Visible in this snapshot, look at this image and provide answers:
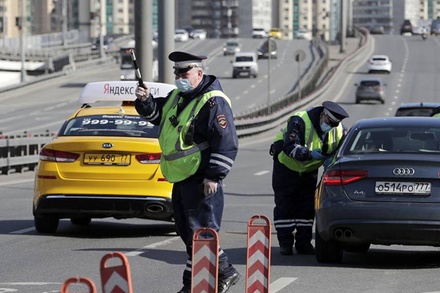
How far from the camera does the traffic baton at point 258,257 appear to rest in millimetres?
8578

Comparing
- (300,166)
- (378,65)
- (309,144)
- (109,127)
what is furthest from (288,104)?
(309,144)

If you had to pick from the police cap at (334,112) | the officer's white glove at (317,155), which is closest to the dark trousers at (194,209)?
the police cap at (334,112)

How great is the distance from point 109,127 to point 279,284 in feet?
14.7

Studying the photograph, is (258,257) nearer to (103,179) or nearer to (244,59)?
(103,179)

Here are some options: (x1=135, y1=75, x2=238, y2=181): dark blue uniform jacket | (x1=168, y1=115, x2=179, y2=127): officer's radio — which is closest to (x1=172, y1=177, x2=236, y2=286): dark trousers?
(x1=135, y1=75, x2=238, y2=181): dark blue uniform jacket

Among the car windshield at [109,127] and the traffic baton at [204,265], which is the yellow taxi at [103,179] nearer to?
the car windshield at [109,127]

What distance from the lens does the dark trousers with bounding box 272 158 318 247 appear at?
520 inches

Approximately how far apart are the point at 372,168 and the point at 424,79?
78.0m

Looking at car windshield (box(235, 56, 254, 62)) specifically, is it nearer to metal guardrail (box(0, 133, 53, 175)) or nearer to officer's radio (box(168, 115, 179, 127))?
metal guardrail (box(0, 133, 53, 175))

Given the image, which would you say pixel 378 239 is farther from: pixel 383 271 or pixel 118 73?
pixel 118 73

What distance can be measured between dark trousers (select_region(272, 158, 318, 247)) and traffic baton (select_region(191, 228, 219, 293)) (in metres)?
A: 5.16

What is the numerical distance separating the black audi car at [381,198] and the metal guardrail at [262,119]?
14.9 m

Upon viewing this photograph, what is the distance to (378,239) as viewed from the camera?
11.8 m

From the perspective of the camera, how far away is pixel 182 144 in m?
9.68
